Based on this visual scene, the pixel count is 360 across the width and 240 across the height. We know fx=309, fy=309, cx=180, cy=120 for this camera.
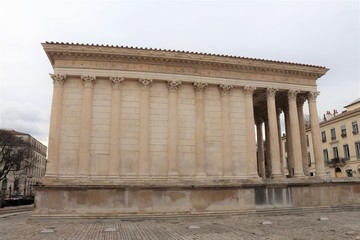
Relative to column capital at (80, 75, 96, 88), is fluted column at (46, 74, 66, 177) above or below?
below

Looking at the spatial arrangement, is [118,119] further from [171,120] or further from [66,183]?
[66,183]

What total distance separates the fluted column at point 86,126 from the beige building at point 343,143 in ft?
118

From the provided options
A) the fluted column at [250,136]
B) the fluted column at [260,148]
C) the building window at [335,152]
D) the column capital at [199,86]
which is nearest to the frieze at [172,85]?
the column capital at [199,86]

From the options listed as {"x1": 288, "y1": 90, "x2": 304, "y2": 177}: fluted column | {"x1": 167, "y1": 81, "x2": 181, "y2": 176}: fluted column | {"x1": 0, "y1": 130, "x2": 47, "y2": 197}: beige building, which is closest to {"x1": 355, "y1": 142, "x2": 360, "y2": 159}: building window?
{"x1": 288, "y1": 90, "x2": 304, "y2": 177}: fluted column

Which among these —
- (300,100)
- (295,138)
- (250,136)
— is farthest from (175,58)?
(300,100)

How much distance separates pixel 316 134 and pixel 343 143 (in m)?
27.8

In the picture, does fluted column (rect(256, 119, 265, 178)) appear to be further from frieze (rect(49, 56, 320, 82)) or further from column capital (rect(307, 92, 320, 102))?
frieze (rect(49, 56, 320, 82))

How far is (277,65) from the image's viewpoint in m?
26.1

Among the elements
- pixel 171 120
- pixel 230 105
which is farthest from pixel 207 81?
pixel 171 120

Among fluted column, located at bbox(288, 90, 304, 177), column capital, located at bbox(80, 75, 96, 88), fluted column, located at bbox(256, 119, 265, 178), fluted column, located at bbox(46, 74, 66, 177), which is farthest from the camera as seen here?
fluted column, located at bbox(256, 119, 265, 178)

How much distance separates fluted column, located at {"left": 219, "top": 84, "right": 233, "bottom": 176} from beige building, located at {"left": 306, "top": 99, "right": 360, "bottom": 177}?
2710 centimetres

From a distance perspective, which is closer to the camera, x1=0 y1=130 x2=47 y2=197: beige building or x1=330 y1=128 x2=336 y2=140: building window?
x1=330 y1=128 x2=336 y2=140: building window

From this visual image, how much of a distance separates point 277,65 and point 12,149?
4138cm

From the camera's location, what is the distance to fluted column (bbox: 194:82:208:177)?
2303 centimetres
